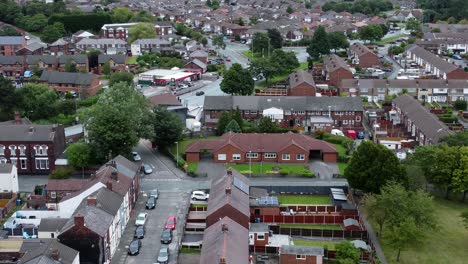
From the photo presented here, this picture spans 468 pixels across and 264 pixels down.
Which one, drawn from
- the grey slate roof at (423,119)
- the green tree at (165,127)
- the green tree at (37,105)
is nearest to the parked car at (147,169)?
the green tree at (165,127)

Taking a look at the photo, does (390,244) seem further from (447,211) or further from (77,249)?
(77,249)

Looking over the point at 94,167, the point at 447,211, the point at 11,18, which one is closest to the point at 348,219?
the point at 447,211

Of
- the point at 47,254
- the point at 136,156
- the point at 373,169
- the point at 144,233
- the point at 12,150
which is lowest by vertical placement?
the point at 136,156

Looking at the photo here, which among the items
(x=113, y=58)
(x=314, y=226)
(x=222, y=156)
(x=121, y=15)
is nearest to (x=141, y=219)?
(x=314, y=226)

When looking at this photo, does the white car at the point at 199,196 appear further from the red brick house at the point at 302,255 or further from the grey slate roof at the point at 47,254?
the grey slate roof at the point at 47,254

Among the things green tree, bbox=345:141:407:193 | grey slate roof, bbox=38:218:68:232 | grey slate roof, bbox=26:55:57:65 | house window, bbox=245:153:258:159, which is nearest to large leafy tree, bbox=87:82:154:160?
house window, bbox=245:153:258:159

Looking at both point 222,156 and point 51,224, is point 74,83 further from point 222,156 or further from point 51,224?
point 51,224

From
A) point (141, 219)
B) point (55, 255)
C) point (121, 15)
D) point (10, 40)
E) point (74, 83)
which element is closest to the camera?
point (55, 255)
